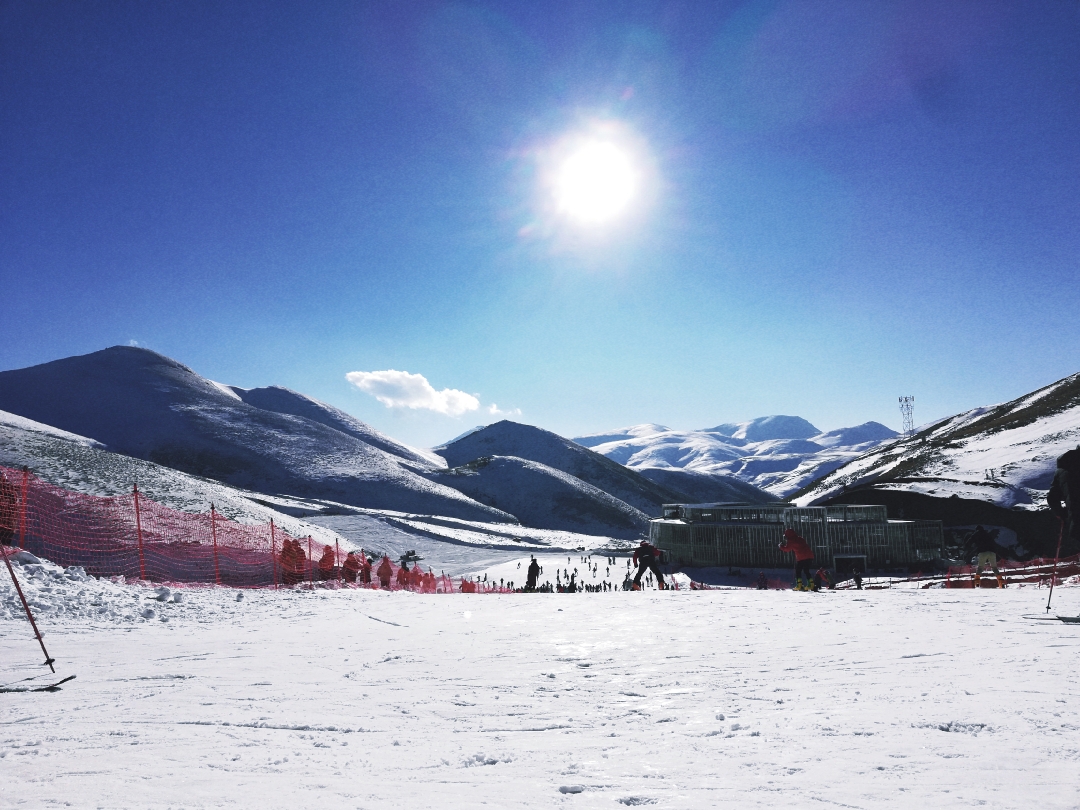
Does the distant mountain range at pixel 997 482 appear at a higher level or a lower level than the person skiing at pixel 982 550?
higher


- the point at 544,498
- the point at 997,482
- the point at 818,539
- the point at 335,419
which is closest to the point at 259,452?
the point at 544,498

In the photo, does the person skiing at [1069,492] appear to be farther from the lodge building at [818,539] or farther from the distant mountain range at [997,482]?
the distant mountain range at [997,482]

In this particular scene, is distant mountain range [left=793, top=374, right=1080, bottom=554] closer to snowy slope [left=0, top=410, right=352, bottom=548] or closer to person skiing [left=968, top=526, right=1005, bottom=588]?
person skiing [left=968, top=526, right=1005, bottom=588]

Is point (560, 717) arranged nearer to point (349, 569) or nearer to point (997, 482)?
point (349, 569)

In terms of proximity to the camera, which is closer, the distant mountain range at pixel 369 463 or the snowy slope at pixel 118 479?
the snowy slope at pixel 118 479

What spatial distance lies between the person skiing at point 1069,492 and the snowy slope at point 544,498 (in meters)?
115

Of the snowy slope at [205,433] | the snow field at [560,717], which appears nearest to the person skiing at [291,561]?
the snow field at [560,717]

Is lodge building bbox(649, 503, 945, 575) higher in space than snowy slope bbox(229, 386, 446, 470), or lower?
lower

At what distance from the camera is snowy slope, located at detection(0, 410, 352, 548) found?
49312mm

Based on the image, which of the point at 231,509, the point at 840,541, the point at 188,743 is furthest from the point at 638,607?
the point at 231,509

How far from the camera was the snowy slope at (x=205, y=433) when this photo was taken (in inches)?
4365

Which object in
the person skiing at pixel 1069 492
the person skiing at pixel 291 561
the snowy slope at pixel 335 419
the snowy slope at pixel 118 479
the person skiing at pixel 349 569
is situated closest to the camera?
the person skiing at pixel 1069 492

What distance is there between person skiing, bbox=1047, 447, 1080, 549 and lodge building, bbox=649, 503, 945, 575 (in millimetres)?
37640

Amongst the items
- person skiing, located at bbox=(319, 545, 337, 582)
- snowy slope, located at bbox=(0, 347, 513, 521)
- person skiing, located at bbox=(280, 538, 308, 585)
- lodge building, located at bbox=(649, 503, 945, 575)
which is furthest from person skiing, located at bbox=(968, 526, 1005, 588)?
snowy slope, located at bbox=(0, 347, 513, 521)
